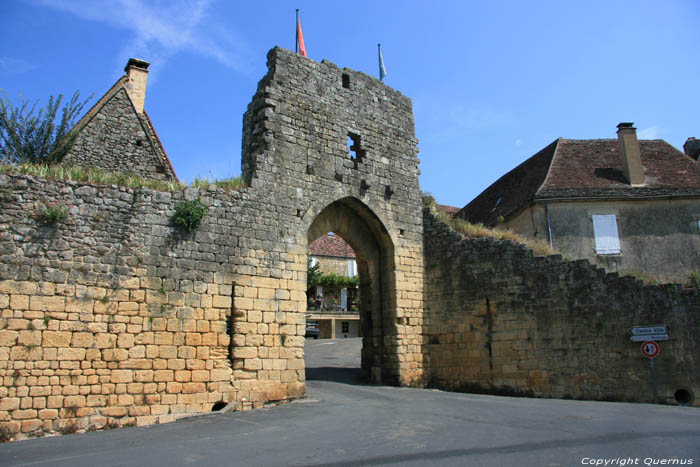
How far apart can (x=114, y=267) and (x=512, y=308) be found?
8225mm

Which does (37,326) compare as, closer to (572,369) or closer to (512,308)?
(512,308)

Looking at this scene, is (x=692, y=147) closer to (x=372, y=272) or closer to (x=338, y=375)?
(x=372, y=272)

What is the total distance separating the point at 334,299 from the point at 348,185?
1972 centimetres

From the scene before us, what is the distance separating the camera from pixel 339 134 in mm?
12016

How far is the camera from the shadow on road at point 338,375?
1241 cm

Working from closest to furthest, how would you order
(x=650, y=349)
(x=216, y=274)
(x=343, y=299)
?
(x=216, y=274), (x=650, y=349), (x=343, y=299)

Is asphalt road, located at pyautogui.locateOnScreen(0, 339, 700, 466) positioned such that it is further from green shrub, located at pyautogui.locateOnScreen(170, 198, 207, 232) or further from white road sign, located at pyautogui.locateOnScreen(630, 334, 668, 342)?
green shrub, located at pyautogui.locateOnScreen(170, 198, 207, 232)

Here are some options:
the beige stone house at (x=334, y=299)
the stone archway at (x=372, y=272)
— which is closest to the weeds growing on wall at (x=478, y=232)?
the stone archway at (x=372, y=272)

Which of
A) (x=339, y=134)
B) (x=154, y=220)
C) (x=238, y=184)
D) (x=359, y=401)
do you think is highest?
(x=339, y=134)

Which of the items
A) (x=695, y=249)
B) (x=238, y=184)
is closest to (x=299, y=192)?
(x=238, y=184)

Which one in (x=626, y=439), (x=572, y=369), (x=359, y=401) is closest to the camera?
(x=626, y=439)

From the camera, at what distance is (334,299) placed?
3089 cm
